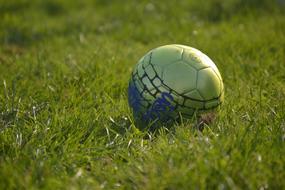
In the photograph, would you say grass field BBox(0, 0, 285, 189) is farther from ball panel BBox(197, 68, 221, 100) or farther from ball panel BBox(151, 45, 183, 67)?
ball panel BBox(151, 45, 183, 67)

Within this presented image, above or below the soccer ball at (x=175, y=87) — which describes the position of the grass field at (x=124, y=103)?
below

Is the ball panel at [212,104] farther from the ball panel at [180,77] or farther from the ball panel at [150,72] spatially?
the ball panel at [150,72]

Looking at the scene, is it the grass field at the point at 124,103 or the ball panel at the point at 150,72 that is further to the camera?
the ball panel at the point at 150,72

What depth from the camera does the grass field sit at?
2.44m

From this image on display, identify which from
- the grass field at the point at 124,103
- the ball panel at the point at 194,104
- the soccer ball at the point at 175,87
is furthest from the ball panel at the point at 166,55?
the grass field at the point at 124,103

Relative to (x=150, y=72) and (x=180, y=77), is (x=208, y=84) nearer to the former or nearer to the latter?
(x=180, y=77)

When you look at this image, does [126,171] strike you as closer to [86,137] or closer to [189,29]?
[86,137]

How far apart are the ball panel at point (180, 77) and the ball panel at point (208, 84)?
0.05 metres

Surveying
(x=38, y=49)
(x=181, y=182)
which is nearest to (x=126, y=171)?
(x=181, y=182)

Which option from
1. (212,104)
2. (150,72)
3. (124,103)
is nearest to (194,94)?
(212,104)

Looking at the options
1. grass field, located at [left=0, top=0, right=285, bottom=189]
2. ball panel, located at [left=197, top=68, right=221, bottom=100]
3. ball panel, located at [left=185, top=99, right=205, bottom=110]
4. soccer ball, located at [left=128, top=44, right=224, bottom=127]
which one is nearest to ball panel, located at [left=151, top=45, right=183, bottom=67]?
soccer ball, located at [left=128, top=44, right=224, bottom=127]

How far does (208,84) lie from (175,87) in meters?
0.26

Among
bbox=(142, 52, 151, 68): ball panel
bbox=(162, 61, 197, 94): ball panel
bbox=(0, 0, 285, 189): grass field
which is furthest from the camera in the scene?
bbox=(142, 52, 151, 68): ball panel

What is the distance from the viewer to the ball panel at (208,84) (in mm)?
3076
